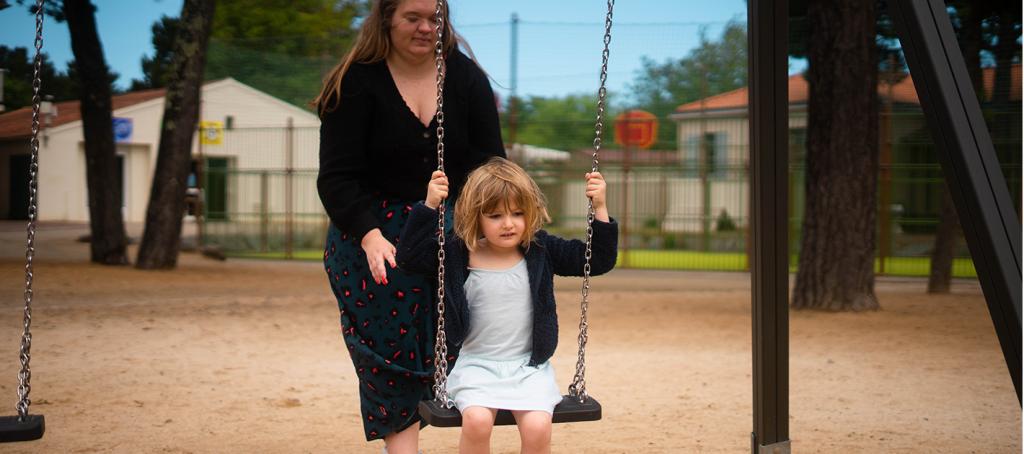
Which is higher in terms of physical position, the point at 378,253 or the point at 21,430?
the point at 378,253

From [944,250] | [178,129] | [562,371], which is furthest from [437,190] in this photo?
[178,129]

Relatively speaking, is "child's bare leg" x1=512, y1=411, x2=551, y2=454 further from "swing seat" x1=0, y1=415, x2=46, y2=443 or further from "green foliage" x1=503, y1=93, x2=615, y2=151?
"green foliage" x1=503, y1=93, x2=615, y2=151

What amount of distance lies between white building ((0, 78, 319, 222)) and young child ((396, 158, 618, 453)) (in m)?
7.55

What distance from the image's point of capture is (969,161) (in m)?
2.46

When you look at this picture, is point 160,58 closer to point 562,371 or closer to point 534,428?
point 562,371

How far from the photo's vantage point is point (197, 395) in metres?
5.41

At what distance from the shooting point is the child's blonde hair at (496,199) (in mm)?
2660

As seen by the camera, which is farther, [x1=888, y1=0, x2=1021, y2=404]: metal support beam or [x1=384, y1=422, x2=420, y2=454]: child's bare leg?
[x1=384, y1=422, x2=420, y2=454]: child's bare leg

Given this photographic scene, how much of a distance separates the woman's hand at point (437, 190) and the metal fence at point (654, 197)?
10523 mm

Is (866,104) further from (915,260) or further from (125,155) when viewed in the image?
(125,155)

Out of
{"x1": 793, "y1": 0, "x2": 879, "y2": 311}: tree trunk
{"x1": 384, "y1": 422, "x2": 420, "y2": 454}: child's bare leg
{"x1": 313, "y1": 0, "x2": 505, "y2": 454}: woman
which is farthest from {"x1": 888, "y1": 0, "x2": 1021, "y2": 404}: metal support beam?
{"x1": 793, "y1": 0, "x2": 879, "y2": 311}: tree trunk

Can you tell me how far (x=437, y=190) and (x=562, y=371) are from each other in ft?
12.7

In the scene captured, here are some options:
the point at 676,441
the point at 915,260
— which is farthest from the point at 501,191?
the point at 915,260

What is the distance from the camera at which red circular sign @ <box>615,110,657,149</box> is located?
548 inches
